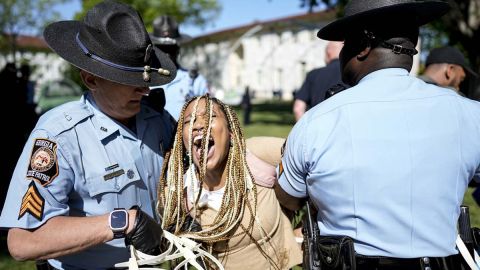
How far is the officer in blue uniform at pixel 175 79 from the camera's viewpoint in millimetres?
4383

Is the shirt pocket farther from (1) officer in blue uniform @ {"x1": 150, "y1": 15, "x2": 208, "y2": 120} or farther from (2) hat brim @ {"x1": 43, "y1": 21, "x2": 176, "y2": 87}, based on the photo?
(1) officer in blue uniform @ {"x1": 150, "y1": 15, "x2": 208, "y2": 120}

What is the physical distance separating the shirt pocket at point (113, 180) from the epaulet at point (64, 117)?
0.23 m

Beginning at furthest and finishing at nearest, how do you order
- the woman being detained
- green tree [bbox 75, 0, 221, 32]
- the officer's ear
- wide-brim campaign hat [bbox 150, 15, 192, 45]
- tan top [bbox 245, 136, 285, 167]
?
green tree [bbox 75, 0, 221, 32], wide-brim campaign hat [bbox 150, 15, 192, 45], tan top [bbox 245, 136, 285, 167], the woman being detained, the officer's ear

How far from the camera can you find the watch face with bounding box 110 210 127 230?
5.61 feet

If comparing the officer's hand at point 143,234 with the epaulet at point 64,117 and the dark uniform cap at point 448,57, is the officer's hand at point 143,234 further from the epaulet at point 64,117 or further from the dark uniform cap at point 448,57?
the dark uniform cap at point 448,57

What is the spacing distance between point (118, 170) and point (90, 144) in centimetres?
16

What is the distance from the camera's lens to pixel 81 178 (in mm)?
1910

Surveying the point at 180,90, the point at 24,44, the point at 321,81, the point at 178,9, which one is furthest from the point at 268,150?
the point at 24,44

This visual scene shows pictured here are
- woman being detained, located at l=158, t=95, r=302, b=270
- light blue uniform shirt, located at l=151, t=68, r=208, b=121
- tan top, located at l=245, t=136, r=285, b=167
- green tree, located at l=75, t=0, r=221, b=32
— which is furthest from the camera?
green tree, located at l=75, t=0, r=221, b=32

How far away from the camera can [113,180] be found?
1.97 m

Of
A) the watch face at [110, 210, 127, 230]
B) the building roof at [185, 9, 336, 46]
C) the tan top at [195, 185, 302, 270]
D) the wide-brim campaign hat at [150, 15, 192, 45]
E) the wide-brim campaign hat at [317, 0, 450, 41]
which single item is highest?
the wide-brim campaign hat at [317, 0, 450, 41]

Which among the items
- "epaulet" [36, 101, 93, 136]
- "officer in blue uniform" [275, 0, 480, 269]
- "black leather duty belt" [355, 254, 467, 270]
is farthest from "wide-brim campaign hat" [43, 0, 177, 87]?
"black leather duty belt" [355, 254, 467, 270]

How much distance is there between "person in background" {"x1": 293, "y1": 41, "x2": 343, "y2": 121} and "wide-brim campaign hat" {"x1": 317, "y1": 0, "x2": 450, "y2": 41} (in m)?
2.71

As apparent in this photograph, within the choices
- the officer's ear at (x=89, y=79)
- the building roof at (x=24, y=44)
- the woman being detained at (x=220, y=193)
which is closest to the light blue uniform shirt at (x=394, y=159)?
the woman being detained at (x=220, y=193)
